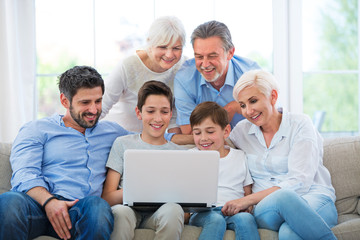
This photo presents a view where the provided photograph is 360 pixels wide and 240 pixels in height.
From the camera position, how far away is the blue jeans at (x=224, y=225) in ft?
6.34

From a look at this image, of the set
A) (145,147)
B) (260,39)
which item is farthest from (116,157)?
(260,39)

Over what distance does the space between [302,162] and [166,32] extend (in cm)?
104

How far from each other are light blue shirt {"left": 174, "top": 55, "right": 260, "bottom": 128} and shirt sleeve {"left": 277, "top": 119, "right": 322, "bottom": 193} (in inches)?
20.6

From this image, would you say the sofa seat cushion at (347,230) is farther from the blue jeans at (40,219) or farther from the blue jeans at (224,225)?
the blue jeans at (40,219)

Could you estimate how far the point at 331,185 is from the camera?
2.35 metres

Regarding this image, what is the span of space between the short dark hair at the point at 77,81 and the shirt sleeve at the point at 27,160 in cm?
24

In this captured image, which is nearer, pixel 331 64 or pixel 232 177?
pixel 232 177

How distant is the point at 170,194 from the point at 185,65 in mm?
1014

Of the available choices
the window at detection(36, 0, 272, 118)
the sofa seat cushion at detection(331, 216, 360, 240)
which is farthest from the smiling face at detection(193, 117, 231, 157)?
the window at detection(36, 0, 272, 118)

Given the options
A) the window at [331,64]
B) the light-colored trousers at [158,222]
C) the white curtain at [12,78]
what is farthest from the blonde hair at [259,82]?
the white curtain at [12,78]

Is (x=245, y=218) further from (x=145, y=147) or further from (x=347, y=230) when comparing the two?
(x=145, y=147)

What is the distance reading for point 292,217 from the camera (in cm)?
189

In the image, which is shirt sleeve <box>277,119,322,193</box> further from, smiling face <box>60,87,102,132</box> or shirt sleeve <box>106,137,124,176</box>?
smiling face <box>60,87,102,132</box>

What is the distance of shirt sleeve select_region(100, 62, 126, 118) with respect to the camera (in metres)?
2.74
